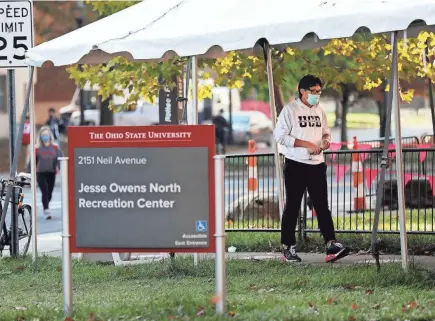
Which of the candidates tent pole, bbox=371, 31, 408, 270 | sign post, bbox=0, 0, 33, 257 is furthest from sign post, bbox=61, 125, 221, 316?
sign post, bbox=0, 0, 33, 257

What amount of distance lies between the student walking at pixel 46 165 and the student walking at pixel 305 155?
1015 cm

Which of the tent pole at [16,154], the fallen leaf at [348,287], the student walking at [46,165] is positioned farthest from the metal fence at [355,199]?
the student walking at [46,165]

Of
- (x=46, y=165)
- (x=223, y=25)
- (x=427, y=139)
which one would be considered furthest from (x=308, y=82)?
(x=427, y=139)

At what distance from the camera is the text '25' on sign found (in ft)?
40.7

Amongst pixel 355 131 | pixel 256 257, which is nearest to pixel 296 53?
pixel 256 257

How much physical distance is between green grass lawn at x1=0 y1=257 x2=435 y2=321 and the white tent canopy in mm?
2171

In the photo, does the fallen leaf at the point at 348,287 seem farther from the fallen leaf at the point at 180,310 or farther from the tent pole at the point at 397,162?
the fallen leaf at the point at 180,310

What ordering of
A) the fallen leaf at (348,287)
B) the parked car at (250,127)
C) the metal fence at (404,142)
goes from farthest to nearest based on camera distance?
the parked car at (250,127) < the metal fence at (404,142) < the fallen leaf at (348,287)

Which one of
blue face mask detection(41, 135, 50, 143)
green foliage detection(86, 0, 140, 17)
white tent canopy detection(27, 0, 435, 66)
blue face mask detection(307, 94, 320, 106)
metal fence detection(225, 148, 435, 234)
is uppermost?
green foliage detection(86, 0, 140, 17)

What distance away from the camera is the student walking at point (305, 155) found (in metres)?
10.8

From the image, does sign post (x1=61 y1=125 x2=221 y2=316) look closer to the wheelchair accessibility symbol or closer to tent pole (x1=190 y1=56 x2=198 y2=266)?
the wheelchair accessibility symbol

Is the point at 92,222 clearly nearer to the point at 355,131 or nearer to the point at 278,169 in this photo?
the point at 278,169

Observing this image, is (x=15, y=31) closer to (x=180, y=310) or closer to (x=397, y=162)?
(x=397, y=162)

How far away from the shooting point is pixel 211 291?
29.6ft
